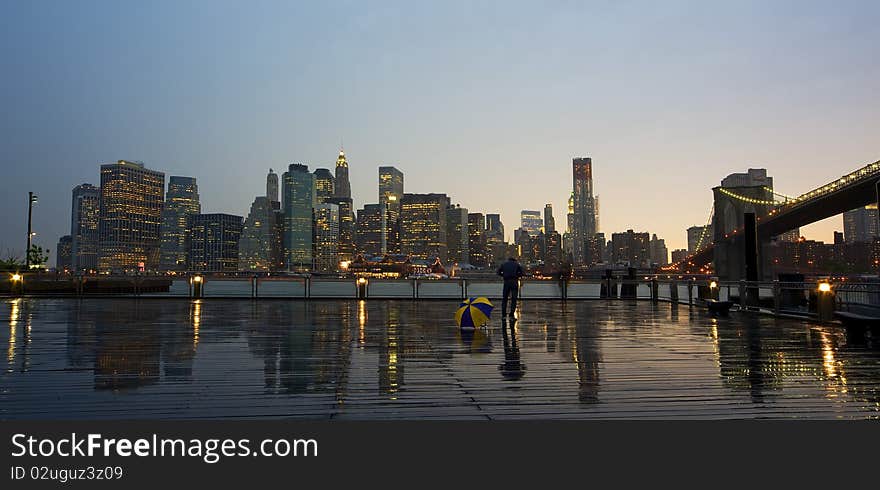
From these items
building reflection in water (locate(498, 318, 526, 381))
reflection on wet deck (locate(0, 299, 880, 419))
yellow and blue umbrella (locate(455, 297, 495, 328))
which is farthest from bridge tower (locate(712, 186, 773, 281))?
reflection on wet deck (locate(0, 299, 880, 419))

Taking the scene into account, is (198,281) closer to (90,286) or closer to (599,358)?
(599,358)

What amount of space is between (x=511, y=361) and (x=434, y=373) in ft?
4.87

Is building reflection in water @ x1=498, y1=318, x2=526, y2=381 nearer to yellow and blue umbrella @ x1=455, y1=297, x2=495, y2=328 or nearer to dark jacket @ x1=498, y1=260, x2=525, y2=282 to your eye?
yellow and blue umbrella @ x1=455, y1=297, x2=495, y2=328

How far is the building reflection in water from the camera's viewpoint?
7019 mm

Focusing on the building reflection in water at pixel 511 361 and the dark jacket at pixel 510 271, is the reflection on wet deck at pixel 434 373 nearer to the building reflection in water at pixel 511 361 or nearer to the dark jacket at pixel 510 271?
the building reflection in water at pixel 511 361

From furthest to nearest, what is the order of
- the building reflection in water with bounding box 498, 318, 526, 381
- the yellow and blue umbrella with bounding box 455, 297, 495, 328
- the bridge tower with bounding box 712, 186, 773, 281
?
1. the bridge tower with bounding box 712, 186, 773, 281
2. the yellow and blue umbrella with bounding box 455, 297, 495, 328
3. the building reflection in water with bounding box 498, 318, 526, 381

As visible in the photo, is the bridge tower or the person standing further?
the bridge tower

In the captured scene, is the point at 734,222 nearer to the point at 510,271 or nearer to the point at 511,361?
the point at 510,271

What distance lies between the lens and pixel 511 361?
816cm

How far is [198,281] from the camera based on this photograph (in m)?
28.7

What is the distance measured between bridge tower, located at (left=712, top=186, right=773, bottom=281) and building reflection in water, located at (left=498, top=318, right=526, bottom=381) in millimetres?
52894

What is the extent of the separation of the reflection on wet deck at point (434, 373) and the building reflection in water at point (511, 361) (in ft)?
0.09

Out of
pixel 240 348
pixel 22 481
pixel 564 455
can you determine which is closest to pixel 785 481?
pixel 564 455

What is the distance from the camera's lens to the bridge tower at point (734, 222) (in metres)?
61.4
